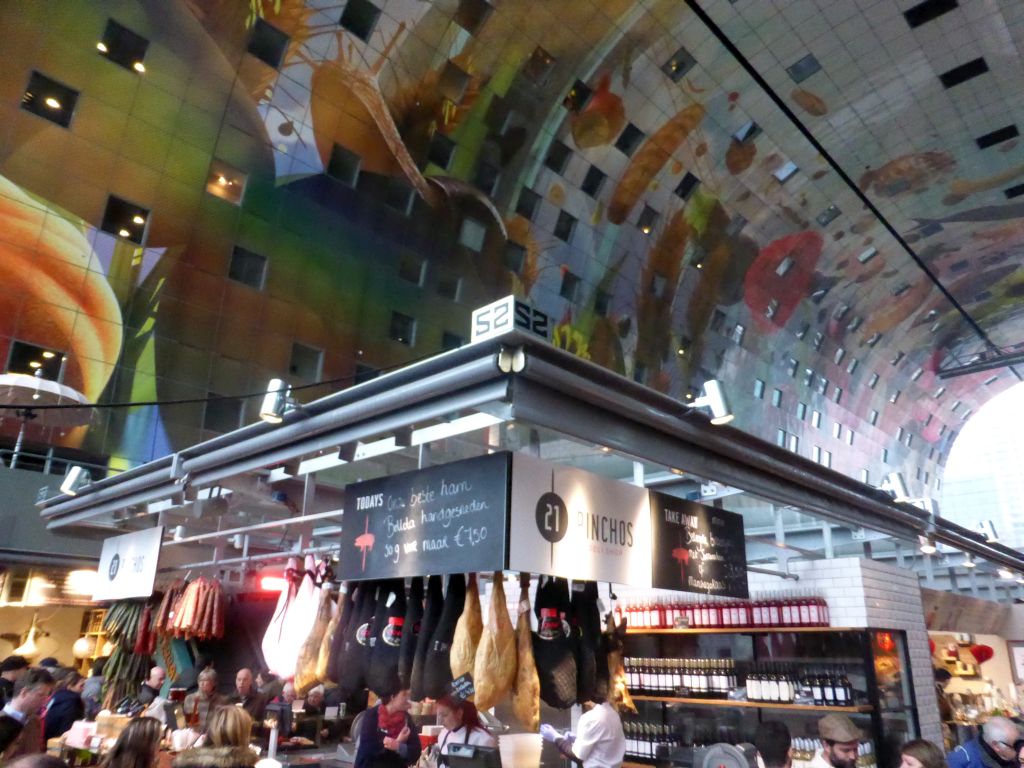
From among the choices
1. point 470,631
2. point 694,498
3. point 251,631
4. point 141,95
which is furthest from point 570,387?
point 141,95

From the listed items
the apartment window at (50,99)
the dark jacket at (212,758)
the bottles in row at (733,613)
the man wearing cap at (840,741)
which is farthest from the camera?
the apartment window at (50,99)

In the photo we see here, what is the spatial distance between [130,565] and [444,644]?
356 centimetres

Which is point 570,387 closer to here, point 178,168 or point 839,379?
point 178,168

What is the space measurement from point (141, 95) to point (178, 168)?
4.89 feet

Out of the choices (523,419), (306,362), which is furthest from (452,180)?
(523,419)

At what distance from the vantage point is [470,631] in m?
3.15

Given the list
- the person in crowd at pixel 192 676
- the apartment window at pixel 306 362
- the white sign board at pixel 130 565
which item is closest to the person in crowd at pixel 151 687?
the person in crowd at pixel 192 676

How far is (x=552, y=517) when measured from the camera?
10.4 feet

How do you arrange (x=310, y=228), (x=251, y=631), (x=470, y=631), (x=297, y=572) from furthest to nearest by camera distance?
1. (x=310, y=228)
2. (x=251, y=631)
3. (x=297, y=572)
4. (x=470, y=631)

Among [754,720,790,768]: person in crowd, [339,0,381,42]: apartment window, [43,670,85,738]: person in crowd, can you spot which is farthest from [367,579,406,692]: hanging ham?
[339,0,381,42]: apartment window

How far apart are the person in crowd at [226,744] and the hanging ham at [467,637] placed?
1.06m

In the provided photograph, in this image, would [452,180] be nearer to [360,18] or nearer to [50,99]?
[360,18]

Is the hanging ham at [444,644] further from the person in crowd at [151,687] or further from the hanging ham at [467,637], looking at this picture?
the person in crowd at [151,687]

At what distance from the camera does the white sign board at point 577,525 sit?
3.01 m
